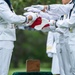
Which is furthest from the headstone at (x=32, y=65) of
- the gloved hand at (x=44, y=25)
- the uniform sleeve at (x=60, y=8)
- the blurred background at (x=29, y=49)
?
the blurred background at (x=29, y=49)

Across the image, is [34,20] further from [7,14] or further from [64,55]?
[64,55]

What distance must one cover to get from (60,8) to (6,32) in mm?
1327

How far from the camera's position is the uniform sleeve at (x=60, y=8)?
39.1 ft

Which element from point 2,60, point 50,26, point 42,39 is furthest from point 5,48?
point 42,39

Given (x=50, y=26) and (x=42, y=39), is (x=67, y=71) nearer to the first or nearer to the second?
(x=50, y=26)

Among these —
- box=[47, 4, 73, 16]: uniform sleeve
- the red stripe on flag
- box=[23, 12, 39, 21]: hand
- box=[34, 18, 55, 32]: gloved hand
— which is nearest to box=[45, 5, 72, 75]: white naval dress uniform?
box=[47, 4, 73, 16]: uniform sleeve

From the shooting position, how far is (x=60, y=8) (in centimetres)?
1210

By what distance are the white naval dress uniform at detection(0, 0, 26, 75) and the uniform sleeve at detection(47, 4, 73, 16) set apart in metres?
1.02

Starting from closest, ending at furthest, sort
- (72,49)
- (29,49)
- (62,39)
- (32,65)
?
(72,49)
(62,39)
(32,65)
(29,49)

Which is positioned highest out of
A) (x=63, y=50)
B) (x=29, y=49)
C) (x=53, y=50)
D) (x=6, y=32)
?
(x=6, y=32)

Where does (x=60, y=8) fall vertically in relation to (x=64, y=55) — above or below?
above

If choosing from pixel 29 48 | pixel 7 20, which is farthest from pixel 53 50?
pixel 29 48

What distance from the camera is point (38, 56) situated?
50.1m

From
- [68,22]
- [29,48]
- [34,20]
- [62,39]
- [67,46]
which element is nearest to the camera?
[68,22]
